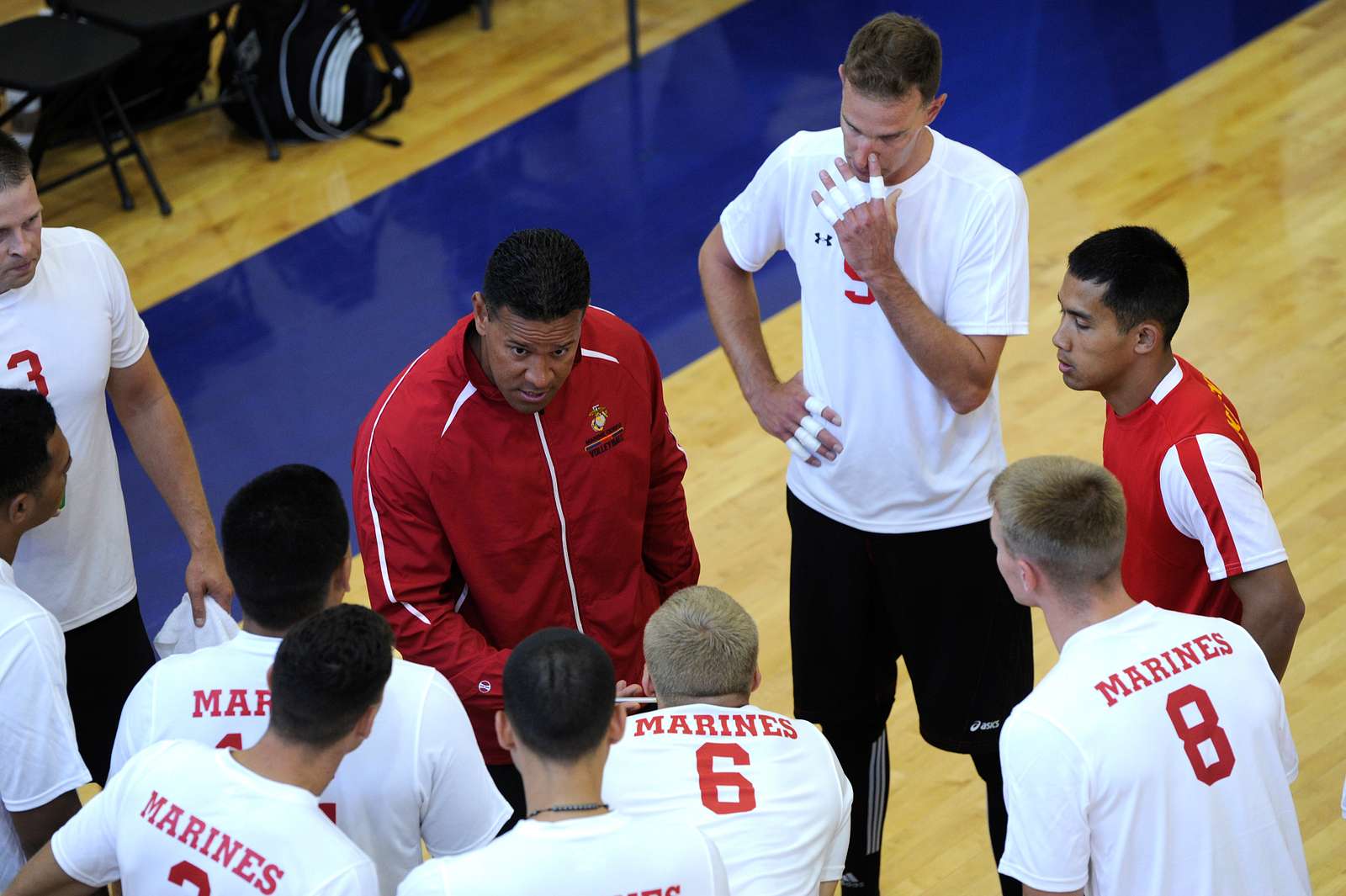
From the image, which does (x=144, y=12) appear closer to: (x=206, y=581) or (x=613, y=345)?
(x=206, y=581)

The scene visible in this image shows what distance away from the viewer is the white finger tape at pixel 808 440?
3.04 m

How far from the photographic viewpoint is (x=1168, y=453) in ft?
8.73

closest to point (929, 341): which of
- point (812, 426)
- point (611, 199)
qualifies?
point (812, 426)

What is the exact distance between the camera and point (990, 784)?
3137mm

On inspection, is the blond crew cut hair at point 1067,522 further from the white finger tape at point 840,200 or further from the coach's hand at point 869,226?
the white finger tape at point 840,200

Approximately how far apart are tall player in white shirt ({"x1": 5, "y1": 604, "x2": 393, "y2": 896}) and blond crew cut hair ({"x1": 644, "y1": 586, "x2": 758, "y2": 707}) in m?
0.49

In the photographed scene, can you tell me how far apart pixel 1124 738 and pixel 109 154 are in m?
5.22

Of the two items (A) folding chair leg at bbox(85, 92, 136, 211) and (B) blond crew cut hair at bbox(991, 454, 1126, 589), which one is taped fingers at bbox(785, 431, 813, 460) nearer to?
(B) blond crew cut hair at bbox(991, 454, 1126, 589)

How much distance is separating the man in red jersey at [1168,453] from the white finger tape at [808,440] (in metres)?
0.50

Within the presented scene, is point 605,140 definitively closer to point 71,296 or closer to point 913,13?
point 913,13

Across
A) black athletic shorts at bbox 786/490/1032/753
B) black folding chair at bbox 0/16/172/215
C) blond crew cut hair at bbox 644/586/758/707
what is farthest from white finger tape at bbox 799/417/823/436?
black folding chair at bbox 0/16/172/215

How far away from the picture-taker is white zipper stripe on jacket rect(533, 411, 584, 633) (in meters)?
2.76

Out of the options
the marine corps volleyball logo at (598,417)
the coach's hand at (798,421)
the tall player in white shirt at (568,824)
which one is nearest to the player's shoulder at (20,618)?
the tall player in white shirt at (568,824)

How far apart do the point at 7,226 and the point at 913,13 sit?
545cm
